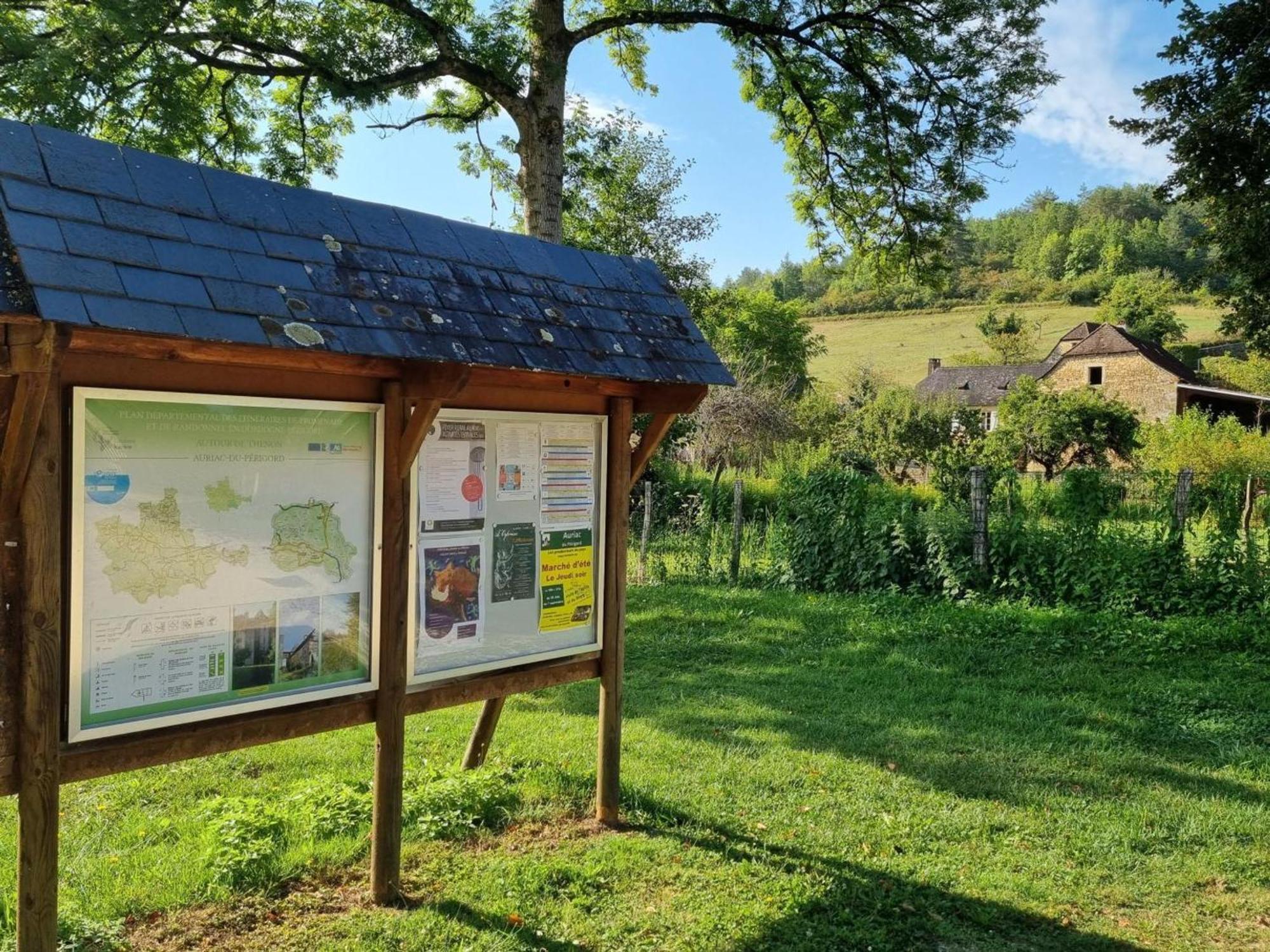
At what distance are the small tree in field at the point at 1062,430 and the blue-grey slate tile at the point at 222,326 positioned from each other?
3324cm

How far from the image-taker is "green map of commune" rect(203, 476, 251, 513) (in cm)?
337

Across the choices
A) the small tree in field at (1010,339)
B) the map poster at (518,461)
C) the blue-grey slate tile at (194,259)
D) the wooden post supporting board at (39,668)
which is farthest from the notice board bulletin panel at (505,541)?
the small tree in field at (1010,339)

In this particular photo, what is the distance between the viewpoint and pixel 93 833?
4.68m

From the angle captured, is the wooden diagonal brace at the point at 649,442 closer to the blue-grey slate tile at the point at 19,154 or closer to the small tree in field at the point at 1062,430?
the blue-grey slate tile at the point at 19,154

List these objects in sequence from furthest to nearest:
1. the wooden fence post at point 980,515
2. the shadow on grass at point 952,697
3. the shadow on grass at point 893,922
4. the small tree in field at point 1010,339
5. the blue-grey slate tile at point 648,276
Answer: the small tree in field at point 1010,339
the wooden fence post at point 980,515
the shadow on grass at point 952,697
the blue-grey slate tile at point 648,276
the shadow on grass at point 893,922

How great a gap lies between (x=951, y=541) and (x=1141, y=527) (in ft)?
7.43

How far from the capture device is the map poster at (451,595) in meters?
4.23

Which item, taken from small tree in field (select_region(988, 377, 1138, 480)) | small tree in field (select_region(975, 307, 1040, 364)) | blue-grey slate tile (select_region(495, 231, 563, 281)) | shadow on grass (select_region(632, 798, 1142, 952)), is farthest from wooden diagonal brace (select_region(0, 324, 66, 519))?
small tree in field (select_region(975, 307, 1040, 364))

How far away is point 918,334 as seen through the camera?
276 feet

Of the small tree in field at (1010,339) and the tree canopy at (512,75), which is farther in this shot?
the small tree in field at (1010,339)

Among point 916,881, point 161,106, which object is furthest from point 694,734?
point 161,106

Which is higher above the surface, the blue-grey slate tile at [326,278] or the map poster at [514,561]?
the blue-grey slate tile at [326,278]

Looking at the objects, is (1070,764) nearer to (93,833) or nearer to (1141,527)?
(1141,527)

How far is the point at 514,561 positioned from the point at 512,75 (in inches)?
364
